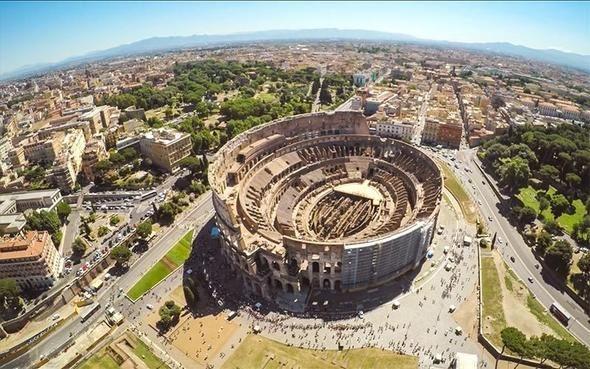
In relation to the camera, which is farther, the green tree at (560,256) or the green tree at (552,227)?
the green tree at (552,227)

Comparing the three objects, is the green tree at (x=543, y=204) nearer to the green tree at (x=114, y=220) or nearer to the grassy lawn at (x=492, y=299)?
the grassy lawn at (x=492, y=299)

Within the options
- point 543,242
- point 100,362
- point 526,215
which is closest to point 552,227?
point 526,215

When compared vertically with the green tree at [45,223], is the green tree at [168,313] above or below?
below

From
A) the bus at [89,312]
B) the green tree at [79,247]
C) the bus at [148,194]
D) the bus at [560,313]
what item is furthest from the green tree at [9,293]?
the bus at [560,313]

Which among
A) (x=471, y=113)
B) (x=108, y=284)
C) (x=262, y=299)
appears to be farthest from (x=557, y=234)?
(x=108, y=284)

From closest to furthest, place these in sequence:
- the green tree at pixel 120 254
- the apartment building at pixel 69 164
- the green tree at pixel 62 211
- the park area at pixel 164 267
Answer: the park area at pixel 164 267, the green tree at pixel 120 254, the green tree at pixel 62 211, the apartment building at pixel 69 164

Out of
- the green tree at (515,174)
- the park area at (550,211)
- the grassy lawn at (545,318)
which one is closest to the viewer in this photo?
the grassy lawn at (545,318)

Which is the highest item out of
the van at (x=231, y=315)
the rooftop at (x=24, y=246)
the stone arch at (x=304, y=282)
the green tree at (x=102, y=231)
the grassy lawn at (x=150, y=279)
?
the rooftop at (x=24, y=246)
